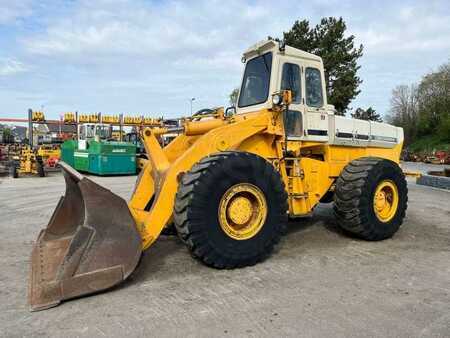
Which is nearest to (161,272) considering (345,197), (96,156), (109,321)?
(109,321)

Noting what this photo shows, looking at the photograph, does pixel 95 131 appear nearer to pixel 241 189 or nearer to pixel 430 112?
pixel 241 189

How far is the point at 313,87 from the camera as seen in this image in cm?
596

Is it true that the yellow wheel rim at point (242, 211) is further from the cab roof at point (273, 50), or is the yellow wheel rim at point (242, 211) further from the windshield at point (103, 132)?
the windshield at point (103, 132)

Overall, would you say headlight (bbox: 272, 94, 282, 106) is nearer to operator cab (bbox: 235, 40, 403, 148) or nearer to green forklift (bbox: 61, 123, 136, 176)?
operator cab (bbox: 235, 40, 403, 148)

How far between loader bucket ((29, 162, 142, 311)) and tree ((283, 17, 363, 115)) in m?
24.0

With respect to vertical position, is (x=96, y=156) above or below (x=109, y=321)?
above

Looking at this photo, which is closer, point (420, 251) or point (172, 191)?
point (172, 191)

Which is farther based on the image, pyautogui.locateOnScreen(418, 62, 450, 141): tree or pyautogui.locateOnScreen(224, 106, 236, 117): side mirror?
pyautogui.locateOnScreen(418, 62, 450, 141): tree

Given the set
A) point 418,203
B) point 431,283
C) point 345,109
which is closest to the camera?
point 431,283

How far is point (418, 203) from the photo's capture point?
9617 mm

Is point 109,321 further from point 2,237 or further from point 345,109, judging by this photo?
point 345,109

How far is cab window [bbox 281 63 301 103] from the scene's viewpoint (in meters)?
5.65

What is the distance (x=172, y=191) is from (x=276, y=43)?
9.05 feet

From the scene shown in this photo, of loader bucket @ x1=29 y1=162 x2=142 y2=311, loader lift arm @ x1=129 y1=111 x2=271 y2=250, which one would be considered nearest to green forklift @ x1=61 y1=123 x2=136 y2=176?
loader lift arm @ x1=129 y1=111 x2=271 y2=250
